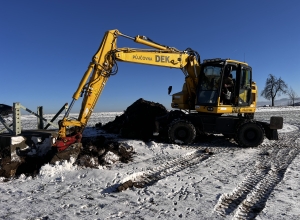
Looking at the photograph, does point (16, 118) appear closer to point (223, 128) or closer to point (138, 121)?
point (138, 121)

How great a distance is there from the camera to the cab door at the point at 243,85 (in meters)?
9.23

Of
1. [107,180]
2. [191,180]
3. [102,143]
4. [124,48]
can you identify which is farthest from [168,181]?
[124,48]

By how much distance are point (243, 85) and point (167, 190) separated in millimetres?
5988

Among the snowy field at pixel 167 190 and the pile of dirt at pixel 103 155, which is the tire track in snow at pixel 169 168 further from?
the pile of dirt at pixel 103 155

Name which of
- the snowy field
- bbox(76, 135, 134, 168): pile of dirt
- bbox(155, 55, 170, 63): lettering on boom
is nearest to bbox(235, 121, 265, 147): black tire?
the snowy field

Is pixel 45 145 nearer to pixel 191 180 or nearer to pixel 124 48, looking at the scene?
pixel 124 48

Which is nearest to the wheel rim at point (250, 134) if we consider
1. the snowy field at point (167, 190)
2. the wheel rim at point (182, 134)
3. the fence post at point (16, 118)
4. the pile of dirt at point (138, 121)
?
the snowy field at point (167, 190)

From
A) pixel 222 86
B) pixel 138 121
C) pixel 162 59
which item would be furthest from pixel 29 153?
pixel 222 86

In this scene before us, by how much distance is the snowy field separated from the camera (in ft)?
13.6

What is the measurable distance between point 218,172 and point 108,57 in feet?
16.0

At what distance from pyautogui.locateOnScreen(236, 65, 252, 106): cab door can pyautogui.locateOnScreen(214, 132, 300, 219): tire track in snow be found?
6.41 feet

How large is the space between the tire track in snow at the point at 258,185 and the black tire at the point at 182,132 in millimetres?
2452

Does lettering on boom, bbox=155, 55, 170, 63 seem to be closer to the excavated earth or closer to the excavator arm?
the excavator arm

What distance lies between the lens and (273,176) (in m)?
5.93
